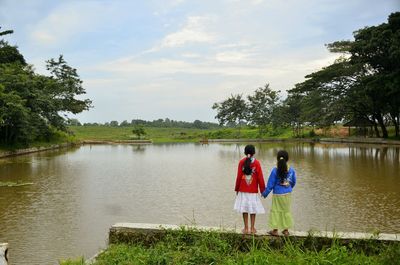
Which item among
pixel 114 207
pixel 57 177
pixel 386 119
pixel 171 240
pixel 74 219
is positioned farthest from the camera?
pixel 386 119

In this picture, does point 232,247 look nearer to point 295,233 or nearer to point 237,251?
point 237,251

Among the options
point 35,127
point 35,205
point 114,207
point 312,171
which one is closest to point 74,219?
point 114,207

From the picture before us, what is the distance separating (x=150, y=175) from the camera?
18047 millimetres

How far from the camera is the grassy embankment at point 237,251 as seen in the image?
5219 millimetres

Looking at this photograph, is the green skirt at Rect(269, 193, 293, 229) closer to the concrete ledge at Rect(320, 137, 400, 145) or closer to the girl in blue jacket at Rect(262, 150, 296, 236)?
the girl in blue jacket at Rect(262, 150, 296, 236)

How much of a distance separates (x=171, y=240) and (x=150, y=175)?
1187 cm

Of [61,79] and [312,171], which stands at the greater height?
[61,79]

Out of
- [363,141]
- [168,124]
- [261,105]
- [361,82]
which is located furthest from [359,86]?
[168,124]

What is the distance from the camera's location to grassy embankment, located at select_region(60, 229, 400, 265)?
17.1 ft

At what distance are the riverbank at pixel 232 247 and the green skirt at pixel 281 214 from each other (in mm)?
209

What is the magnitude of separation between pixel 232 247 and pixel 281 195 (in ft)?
3.85

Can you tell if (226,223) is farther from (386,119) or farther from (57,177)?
(386,119)

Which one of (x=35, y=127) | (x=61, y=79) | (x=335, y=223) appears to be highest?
(x=61, y=79)

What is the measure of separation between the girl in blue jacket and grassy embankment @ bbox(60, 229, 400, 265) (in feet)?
1.00
